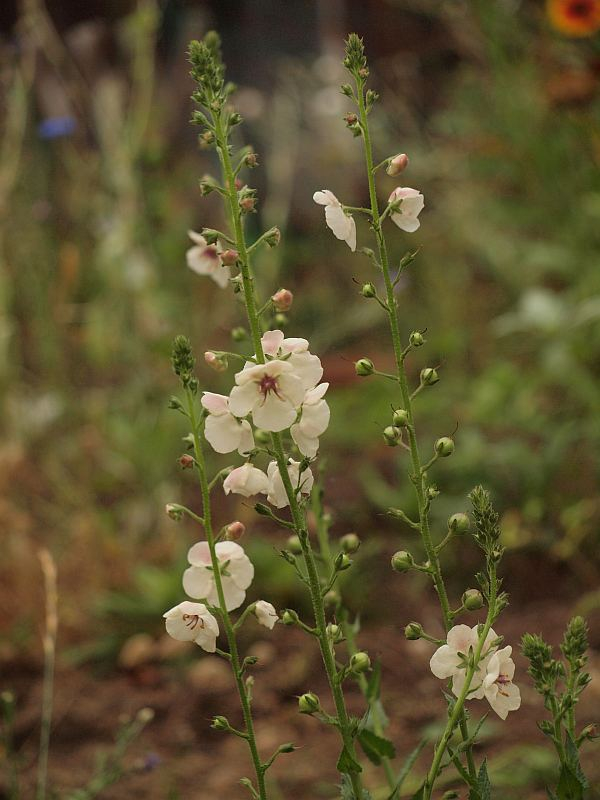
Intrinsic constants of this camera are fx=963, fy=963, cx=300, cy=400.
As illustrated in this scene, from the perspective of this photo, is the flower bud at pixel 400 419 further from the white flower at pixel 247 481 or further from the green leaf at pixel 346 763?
the green leaf at pixel 346 763

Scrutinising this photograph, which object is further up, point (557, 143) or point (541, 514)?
point (557, 143)

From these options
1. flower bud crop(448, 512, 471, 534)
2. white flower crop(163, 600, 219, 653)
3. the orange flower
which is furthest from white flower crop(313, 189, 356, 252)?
the orange flower

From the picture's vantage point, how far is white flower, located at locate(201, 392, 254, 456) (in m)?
0.88

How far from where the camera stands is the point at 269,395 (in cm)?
83

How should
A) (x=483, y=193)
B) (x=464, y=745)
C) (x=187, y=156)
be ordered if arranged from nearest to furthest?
(x=464, y=745) < (x=483, y=193) < (x=187, y=156)

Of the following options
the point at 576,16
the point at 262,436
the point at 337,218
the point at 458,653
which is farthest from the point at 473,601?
the point at 576,16

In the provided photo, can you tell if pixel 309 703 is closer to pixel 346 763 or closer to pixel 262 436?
pixel 346 763

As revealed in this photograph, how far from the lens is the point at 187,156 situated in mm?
5770

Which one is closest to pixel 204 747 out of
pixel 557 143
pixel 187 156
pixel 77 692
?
pixel 77 692

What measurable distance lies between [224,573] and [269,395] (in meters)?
0.21

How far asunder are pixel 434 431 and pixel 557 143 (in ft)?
4.11

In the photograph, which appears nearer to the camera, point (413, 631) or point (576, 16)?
point (413, 631)

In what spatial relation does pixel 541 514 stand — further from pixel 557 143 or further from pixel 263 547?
pixel 557 143

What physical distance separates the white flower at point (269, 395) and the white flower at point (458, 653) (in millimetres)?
251
